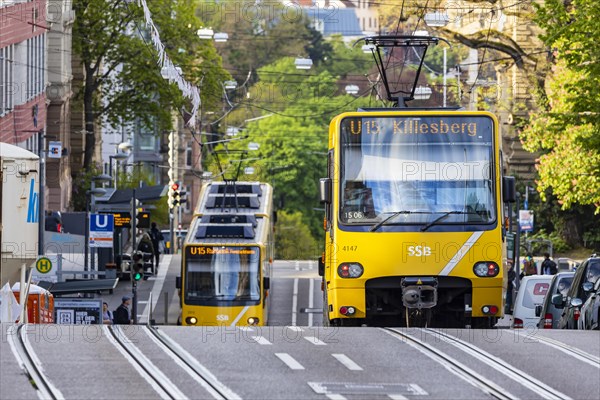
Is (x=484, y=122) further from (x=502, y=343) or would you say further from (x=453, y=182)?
(x=502, y=343)

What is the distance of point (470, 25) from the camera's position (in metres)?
72.4

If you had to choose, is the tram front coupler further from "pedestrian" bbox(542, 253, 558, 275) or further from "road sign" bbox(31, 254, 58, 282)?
Answer: "pedestrian" bbox(542, 253, 558, 275)

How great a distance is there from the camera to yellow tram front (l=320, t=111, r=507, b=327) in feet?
77.5

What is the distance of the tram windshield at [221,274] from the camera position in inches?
1639

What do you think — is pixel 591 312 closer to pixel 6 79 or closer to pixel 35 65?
pixel 6 79

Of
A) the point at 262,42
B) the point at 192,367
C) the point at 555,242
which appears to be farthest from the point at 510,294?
the point at 262,42

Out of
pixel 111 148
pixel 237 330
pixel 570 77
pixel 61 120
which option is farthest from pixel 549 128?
pixel 111 148

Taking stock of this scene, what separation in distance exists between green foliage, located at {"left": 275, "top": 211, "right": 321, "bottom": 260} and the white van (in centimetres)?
6122

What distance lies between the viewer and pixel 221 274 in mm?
41750

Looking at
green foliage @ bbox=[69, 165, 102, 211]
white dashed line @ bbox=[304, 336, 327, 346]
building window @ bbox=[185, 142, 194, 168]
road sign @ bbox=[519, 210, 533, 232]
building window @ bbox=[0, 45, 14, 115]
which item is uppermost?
building window @ bbox=[185, 142, 194, 168]

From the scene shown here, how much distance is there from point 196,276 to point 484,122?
61.2 ft

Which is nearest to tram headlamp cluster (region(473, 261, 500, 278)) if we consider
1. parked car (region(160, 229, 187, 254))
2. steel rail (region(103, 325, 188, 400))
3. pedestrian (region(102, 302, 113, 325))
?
steel rail (region(103, 325, 188, 400))

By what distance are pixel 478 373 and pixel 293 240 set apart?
8308cm

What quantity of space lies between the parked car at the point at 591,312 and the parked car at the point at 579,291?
1.44 ft
